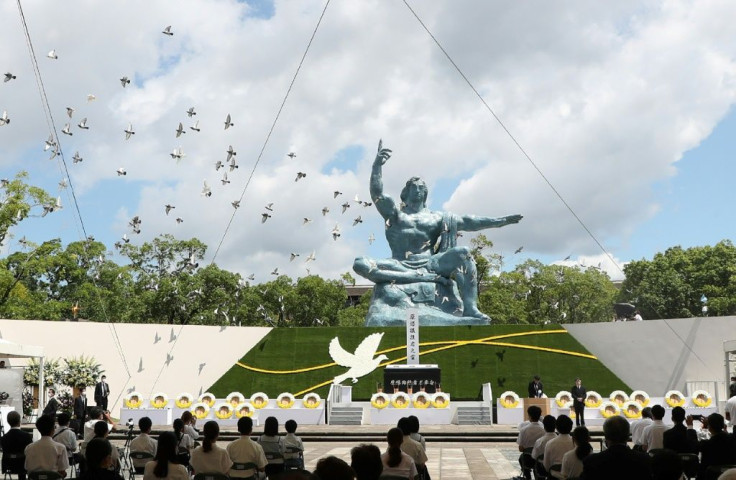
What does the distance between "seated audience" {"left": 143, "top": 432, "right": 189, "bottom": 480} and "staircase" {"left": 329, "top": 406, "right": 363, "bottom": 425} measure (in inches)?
747

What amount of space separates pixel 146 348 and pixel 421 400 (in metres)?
12.4

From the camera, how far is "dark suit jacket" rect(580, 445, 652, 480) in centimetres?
551

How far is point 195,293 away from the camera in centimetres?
5162

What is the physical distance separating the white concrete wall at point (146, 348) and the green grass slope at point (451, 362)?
0.76m

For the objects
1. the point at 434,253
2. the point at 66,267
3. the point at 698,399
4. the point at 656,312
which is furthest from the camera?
the point at 656,312

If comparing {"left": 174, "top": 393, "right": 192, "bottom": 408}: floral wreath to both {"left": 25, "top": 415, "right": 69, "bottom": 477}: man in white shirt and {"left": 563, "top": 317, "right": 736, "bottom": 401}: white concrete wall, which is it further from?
{"left": 25, "top": 415, "right": 69, "bottom": 477}: man in white shirt

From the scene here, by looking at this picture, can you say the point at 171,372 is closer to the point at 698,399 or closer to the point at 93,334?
the point at 93,334

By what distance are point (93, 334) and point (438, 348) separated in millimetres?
13172

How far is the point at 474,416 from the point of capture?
82.7 feet

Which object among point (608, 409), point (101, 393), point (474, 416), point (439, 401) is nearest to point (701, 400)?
point (608, 409)

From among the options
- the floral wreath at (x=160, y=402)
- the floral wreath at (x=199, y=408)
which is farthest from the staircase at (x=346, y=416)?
the floral wreath at (x=160, y=402)

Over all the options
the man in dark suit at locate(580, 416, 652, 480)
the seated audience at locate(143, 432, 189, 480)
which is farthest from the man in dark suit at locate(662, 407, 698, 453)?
the seated audience at locate(143, 432, 189, 480)

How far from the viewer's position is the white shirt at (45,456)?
8250mm

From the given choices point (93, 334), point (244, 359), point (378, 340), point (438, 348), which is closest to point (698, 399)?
point (438, 348)
